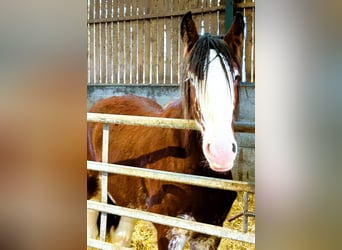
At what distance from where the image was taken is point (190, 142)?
1.62 metres

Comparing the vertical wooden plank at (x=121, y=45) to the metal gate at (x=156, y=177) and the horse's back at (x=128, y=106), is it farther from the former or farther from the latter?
the metal gate at (x=156, y=177)

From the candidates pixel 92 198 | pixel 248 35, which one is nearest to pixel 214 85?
pixel 248 35

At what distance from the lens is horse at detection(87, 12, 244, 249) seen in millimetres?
1538

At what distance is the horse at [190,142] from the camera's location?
1538 millimetres

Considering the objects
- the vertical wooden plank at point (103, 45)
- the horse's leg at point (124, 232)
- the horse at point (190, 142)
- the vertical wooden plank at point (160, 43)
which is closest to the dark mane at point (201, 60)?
the horse at point (190, 142)

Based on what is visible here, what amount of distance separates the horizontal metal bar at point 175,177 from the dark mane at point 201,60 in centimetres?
25

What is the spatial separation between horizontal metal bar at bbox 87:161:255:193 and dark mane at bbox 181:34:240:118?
251mm

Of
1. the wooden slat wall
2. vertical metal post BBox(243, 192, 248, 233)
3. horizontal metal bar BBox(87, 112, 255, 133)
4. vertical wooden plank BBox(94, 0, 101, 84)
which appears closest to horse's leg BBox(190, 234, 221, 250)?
vertical metal post BBox(243, 192, 248, 233)

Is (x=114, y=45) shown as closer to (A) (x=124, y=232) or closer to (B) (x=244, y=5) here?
(B) (x=244, y=5)

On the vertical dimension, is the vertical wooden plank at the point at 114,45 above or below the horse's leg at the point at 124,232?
above
